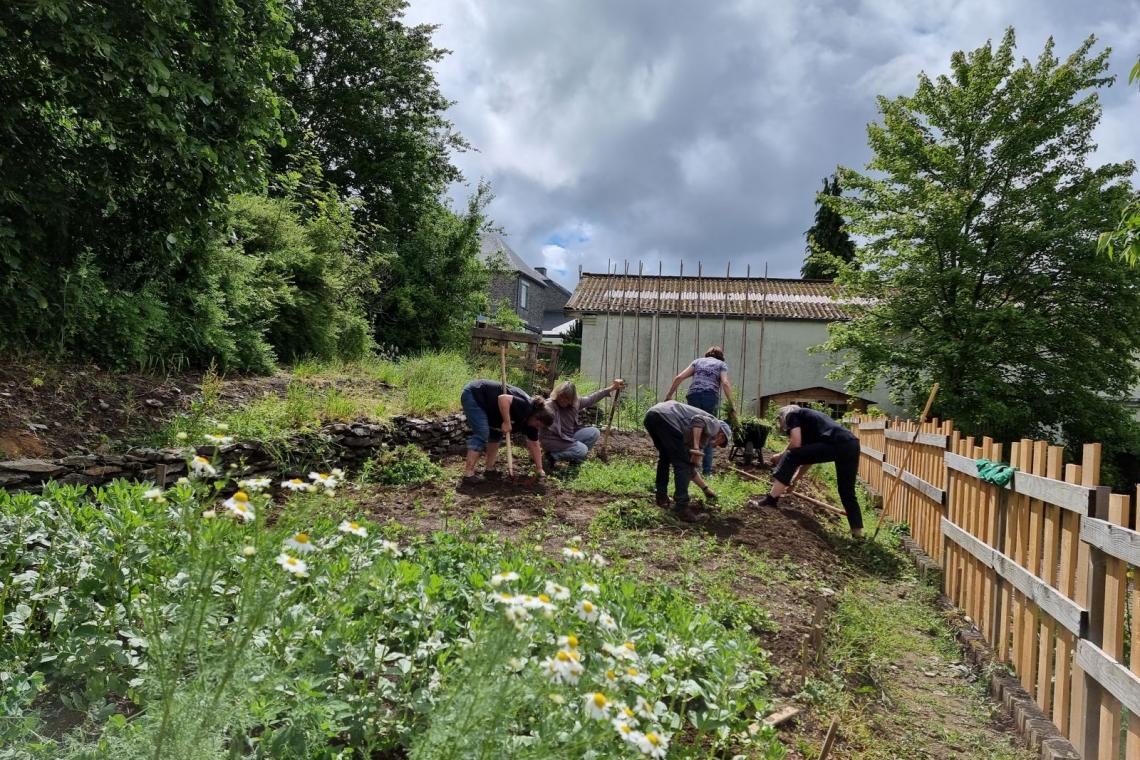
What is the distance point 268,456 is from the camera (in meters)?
5.70

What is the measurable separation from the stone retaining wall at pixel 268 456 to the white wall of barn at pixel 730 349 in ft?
33.4

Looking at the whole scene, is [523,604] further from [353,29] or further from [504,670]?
[353,29]

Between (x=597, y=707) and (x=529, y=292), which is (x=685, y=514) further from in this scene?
(x=529, y=292)

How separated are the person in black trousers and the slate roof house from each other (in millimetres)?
25800

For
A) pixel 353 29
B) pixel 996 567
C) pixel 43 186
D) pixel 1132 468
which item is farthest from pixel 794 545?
pixel 353 29

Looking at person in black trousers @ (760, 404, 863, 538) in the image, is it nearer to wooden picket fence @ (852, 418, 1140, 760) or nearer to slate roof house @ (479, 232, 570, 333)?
wooden picket fence @ (852, 418, 1140, 760)

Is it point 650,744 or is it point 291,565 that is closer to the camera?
point 650,744

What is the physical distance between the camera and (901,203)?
1401 cm

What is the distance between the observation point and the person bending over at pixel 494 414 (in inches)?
265

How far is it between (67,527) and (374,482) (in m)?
3.88

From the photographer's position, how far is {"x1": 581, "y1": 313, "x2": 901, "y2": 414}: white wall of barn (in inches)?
739

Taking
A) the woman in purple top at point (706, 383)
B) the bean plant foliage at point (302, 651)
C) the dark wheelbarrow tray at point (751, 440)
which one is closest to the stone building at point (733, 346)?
the dark wheelbarrow tray at point (751, 440)

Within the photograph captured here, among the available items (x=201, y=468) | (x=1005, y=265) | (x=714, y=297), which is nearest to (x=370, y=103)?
(x=714, y=297)

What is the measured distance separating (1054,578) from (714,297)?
1797cm
